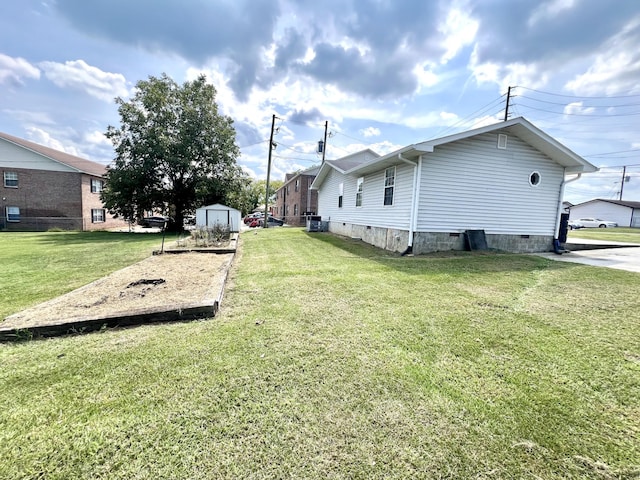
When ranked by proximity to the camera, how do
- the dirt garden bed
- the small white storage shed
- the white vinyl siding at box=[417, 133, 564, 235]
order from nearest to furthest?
Answer: 1. the dirt garden bed
2. the white vinyl siding at box=[417, 133, 564, 235]
3. the small white storage shed

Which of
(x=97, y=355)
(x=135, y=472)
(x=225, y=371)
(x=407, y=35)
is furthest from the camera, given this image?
(x=407, y=35)

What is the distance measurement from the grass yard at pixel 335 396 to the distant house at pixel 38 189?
26.1 m

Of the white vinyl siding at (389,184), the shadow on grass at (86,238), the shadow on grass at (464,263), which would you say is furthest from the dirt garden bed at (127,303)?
the shadow on grass at (86,238)

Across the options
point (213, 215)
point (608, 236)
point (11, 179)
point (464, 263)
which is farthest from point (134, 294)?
point (11, 179)

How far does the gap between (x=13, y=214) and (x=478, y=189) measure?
31901mm

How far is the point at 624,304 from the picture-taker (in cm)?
426

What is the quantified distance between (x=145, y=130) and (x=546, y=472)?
2495 centimetres

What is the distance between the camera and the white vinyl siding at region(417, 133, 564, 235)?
29.2ft

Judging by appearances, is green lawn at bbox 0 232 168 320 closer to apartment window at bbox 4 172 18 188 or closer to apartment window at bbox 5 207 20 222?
apartment window at bbox 5 207 20 222

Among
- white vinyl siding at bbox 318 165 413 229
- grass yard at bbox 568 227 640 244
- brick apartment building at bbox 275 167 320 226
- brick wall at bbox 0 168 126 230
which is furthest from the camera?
brick apartment building at bbox 275 167 320 226

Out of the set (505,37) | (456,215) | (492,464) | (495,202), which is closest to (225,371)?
(492,464)

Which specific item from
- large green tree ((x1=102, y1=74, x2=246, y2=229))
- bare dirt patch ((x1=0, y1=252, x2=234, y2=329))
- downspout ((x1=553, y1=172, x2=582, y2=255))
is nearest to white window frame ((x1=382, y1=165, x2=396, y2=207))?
downspout ((x1=553, y1=172, x2=582, y2=255))

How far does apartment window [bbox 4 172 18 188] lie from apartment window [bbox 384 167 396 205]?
28631 millimetres

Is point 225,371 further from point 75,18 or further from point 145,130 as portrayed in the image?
point 145,130
